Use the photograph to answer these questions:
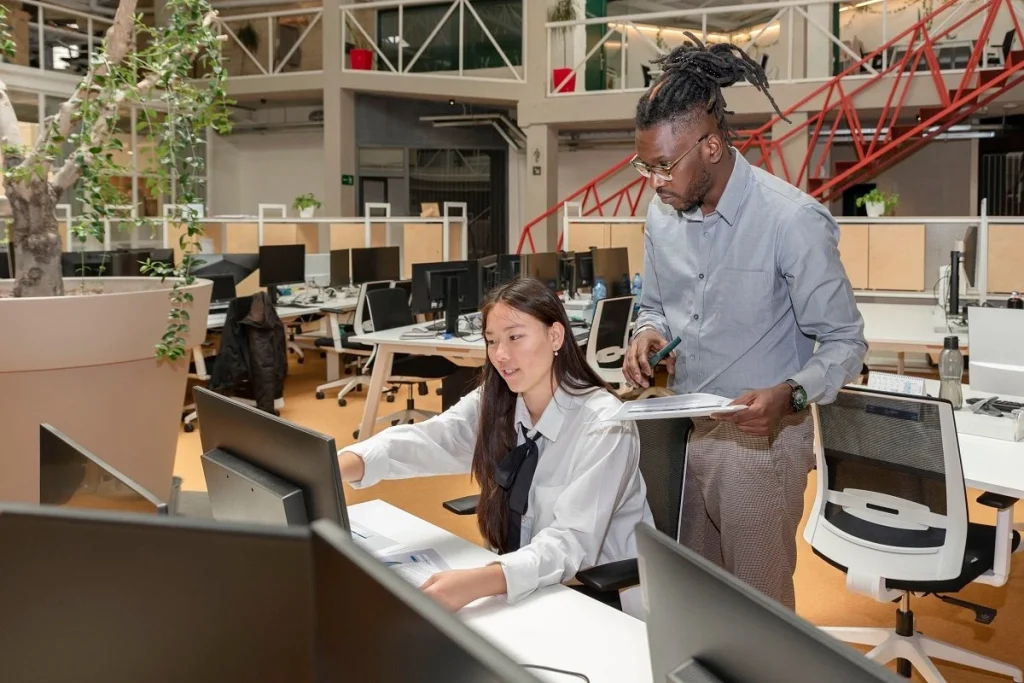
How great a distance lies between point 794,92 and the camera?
1013cm

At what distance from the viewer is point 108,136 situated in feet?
10.4

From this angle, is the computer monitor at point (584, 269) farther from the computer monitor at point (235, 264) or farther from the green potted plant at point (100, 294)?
the green potted plant at point (100, 294)

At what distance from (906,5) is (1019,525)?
11252 mm

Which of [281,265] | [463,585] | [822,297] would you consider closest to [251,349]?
[281,265]

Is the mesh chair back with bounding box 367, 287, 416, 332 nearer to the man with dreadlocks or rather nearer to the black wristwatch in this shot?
the man with dreadlocks

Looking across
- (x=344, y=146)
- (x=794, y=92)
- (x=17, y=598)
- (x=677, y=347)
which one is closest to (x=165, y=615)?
(x=17, y=598)

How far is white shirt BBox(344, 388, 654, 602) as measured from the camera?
182 cm

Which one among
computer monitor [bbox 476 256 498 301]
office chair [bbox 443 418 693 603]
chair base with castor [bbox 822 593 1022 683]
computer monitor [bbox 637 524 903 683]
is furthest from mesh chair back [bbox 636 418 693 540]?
computer monitor [bbox 476 256 498 301]

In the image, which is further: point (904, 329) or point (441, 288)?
point (441, 288)

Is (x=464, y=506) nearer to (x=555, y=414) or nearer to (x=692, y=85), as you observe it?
(x=555, y=414)

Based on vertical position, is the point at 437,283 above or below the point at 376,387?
above

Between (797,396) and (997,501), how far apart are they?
108 centimetres

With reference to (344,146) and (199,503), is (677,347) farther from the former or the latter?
(344,146)

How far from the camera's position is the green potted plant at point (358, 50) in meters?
12.9
